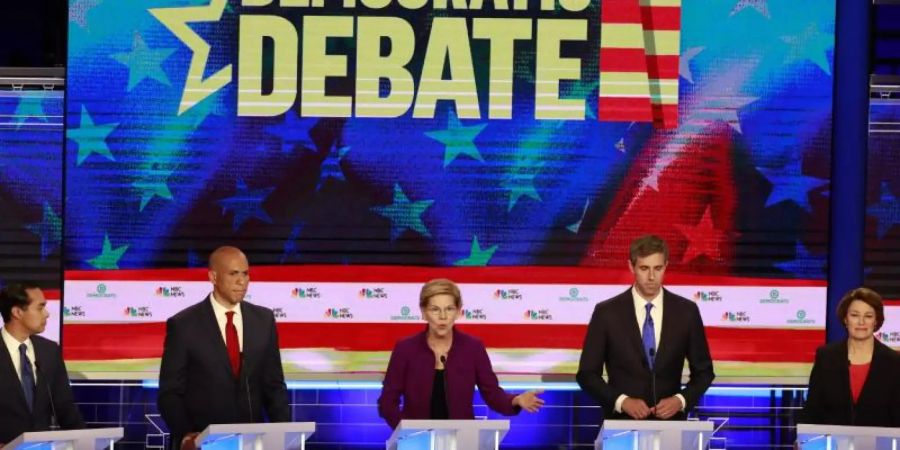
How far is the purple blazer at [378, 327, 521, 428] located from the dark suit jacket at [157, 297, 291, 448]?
495mm

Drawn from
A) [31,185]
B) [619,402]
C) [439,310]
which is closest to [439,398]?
[439,310]

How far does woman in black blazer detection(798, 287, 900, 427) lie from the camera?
6.97m

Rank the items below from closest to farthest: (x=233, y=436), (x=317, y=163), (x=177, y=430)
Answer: (x=233, y=436), (x=177, y=430), (x=317, y=163)

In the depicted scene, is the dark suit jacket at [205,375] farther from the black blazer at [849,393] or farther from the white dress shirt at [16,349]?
the black blazer at [849,393]

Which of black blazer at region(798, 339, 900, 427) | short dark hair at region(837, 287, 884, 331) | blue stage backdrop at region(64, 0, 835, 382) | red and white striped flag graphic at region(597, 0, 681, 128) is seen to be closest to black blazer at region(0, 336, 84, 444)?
blue stage backdrop at region(64, 0, 835, 382)

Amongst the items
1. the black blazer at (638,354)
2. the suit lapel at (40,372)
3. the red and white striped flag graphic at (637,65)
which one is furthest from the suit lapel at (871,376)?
the suit lapel at (40,372)

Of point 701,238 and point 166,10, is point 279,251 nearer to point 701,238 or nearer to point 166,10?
point 166,10

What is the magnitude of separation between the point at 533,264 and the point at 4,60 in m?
3.21

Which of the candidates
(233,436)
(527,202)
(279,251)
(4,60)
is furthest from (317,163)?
(233,436)

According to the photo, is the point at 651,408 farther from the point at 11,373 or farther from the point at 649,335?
the point at 11,373

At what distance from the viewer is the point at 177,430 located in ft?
22.0

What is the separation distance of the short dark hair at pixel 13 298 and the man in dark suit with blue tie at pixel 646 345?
2.53 meters

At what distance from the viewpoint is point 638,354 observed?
7035mm

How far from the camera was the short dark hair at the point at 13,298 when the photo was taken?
709 cm
